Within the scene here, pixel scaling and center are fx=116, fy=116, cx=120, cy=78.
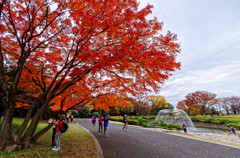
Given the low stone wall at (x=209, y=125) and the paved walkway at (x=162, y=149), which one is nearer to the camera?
the paved walkway at (x=162, y=149)

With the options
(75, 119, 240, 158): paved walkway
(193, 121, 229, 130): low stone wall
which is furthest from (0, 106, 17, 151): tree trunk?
(193, 121, 229, 130): low stone wall

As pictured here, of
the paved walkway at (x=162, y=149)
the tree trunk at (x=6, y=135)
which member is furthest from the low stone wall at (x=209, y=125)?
the tree trunk at (x=6, y=135)

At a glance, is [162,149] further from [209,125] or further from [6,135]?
[209,125]

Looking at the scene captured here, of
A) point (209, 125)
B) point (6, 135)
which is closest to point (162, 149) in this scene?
point (6, 135)

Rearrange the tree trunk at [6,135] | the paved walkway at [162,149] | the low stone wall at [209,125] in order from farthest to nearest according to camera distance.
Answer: the low stone wall at [209,125] → the paved walkway at [162,149] → the tree trunk at [6,135]

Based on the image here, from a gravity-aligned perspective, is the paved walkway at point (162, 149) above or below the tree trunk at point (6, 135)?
below

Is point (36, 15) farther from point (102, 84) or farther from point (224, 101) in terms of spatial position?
point (224, 101)

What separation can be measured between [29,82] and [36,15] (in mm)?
4082

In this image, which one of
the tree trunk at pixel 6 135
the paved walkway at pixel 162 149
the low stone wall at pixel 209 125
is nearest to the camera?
the tree trunk at pixel 6 135

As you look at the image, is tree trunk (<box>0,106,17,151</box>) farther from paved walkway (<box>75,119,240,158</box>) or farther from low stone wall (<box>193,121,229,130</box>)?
low stone wall (<box>193,121,229,130</box>)

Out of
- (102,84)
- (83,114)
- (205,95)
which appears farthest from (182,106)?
(102,84)

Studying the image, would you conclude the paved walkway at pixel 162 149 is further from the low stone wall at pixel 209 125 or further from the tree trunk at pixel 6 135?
the low stone wall at pixel 209 125

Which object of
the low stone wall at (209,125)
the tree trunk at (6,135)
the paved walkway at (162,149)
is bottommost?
the low stone wall at (209,125)

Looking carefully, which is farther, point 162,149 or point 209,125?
point 209,125
